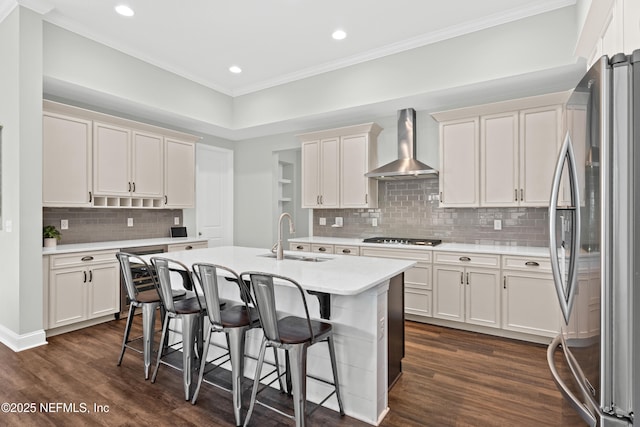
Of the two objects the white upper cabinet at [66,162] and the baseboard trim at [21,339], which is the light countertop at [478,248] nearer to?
the white upper cabinet at [66,162]

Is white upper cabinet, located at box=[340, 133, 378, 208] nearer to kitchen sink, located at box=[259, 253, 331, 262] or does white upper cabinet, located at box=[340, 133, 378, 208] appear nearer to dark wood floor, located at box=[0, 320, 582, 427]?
kitchen sink, located at box=[259, 253, 331, 262]

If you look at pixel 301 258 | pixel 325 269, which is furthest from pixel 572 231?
pixel 301 258

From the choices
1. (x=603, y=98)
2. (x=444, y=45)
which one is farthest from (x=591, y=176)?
(x=444, y=45)

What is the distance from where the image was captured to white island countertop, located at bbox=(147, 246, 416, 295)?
6.30 ft

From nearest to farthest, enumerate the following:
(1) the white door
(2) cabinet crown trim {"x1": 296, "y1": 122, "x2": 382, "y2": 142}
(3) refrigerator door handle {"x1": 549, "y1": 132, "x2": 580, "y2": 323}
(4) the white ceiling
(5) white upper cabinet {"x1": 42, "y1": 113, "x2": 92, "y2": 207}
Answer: (3) refrigerator door handle {"x1": 549, "y1": 132, "x2": 580, "y2": 323}, (4) the white ceiling, (5) white upper cabinet {"x1": 42, "y1": 113, "x2": 92, "y2": 207}, (2) cabinet crown trim {"x1": 296, "y1": 122, "x2": 382, "y2": 142}, (1) the white door

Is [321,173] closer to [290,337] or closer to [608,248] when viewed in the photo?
[290,337]

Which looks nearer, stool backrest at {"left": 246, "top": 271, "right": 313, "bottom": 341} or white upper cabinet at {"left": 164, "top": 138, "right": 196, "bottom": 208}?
stool backrest at {"left": 246, "top": 271, "right": 313, "bottom": 341}

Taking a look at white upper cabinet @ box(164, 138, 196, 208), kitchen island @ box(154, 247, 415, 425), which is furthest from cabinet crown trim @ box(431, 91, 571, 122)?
white upper cabinet @ box(164, 138, 196, 208)

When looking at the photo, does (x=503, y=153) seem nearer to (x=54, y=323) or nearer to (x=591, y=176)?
(x=591, y=176)

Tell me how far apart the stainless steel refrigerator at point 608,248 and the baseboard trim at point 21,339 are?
4246 millimetres

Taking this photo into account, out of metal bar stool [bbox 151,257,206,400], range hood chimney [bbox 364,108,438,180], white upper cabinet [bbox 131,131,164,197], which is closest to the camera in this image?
metal bar stool [bbox 151,257,206,400]

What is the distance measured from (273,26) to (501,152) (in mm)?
2906

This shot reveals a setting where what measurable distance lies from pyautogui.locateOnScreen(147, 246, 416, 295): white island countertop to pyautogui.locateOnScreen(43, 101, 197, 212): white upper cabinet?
1.83 metres

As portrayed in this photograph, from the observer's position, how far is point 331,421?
2.13 m
